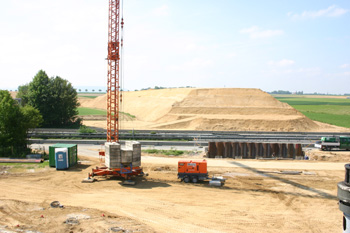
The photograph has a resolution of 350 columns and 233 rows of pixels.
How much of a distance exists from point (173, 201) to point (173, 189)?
293 centimetres

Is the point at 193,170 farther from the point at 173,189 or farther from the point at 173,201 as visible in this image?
the point at 173,201

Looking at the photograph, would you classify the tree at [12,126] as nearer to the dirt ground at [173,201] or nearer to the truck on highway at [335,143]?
the dirt ground at [173,201]

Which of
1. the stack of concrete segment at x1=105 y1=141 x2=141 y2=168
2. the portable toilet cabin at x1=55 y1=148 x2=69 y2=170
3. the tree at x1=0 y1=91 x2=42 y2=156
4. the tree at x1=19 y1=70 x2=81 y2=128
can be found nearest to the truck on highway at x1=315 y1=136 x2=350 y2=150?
the stack of concrete segment at x1=105 y1=141 x2=141 y2=168

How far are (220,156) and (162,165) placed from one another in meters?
8.48

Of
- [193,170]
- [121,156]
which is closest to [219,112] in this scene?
[193,170]

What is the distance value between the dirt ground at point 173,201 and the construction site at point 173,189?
0.06 metres

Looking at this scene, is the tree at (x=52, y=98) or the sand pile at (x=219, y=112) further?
the sand pile at (x=219, y=112)

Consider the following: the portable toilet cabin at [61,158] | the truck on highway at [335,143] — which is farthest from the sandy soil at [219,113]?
the portable toilet cabin at [61,158]

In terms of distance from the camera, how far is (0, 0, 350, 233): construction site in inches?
695

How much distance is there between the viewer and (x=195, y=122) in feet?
216

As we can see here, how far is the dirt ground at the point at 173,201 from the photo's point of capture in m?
17.3

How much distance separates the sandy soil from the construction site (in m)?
22.0

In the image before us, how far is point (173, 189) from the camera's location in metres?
24.6

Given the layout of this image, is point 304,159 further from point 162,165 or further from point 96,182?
point 96,182
